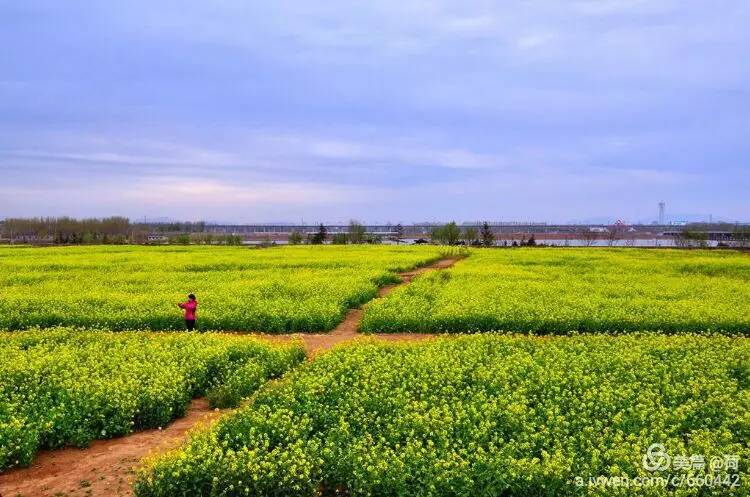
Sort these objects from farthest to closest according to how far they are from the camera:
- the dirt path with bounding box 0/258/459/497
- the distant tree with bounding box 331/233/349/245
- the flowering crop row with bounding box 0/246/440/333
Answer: the distant tree with bounding box 331/233/349/245 < the flowering crop row with bounding box 0/246/440/333 < the dirt path with bounding box 0/258/459/497

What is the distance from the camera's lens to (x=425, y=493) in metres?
8.05

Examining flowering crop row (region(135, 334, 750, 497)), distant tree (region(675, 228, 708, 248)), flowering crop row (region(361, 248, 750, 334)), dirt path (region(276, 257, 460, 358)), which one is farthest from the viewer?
distant tree (region(675, 228, 708, 248))

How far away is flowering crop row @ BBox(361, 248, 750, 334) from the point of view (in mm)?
20109

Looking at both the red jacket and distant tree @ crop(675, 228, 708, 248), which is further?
distant tree @ crop(675, 228, 708, 248)

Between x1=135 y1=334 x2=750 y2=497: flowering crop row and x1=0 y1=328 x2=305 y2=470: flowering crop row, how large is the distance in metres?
1.78

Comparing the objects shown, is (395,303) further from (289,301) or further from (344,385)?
(344,385)

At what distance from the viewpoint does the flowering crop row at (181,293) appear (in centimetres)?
2094

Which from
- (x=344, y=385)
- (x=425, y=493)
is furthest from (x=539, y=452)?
(x=344, y=385)

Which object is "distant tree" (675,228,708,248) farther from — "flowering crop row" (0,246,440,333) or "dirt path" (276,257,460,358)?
"dirt path" (276,257,460,358)

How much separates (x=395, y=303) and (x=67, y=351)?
12481 mm

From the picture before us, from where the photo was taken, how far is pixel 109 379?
40.9 feet

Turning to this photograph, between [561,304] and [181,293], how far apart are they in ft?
56.1

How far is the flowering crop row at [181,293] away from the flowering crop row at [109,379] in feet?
11.7

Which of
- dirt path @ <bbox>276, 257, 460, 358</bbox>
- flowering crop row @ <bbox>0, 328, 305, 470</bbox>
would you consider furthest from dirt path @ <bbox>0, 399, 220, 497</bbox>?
dirt path @ <bbox>276, 257, 460, 358</bbox>
